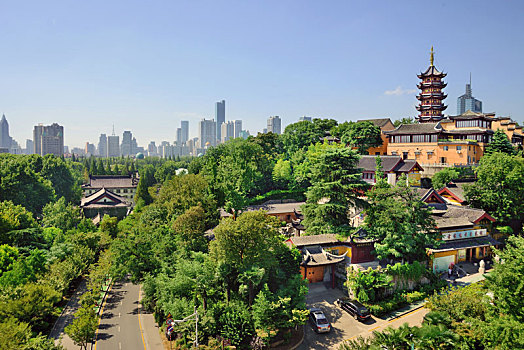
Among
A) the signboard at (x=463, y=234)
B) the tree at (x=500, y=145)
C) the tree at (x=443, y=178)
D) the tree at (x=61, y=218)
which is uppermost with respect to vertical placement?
the tree at (x=500, y=145)

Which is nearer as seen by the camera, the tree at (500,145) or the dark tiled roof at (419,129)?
the tree at (500,145)

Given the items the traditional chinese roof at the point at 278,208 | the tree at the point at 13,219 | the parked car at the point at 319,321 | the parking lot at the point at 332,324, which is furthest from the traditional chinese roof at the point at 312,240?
the tree at the point at 13,219

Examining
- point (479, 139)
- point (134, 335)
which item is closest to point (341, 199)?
point (134, 335)

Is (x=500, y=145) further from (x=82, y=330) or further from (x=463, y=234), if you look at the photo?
(x=82, y=330)

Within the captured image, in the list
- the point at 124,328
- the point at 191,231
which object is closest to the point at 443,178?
the point at 191,231

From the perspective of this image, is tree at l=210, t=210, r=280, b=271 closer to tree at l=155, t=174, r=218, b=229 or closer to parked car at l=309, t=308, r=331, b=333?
parked car at l=309, t=308, r=331, b=333

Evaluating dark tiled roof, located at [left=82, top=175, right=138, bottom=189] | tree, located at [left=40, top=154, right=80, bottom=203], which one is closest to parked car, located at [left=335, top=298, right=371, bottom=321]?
tree, located at [left=40, top=154, right=80, bottom=203]

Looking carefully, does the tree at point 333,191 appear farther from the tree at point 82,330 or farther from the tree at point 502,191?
the tree at point 82,330
